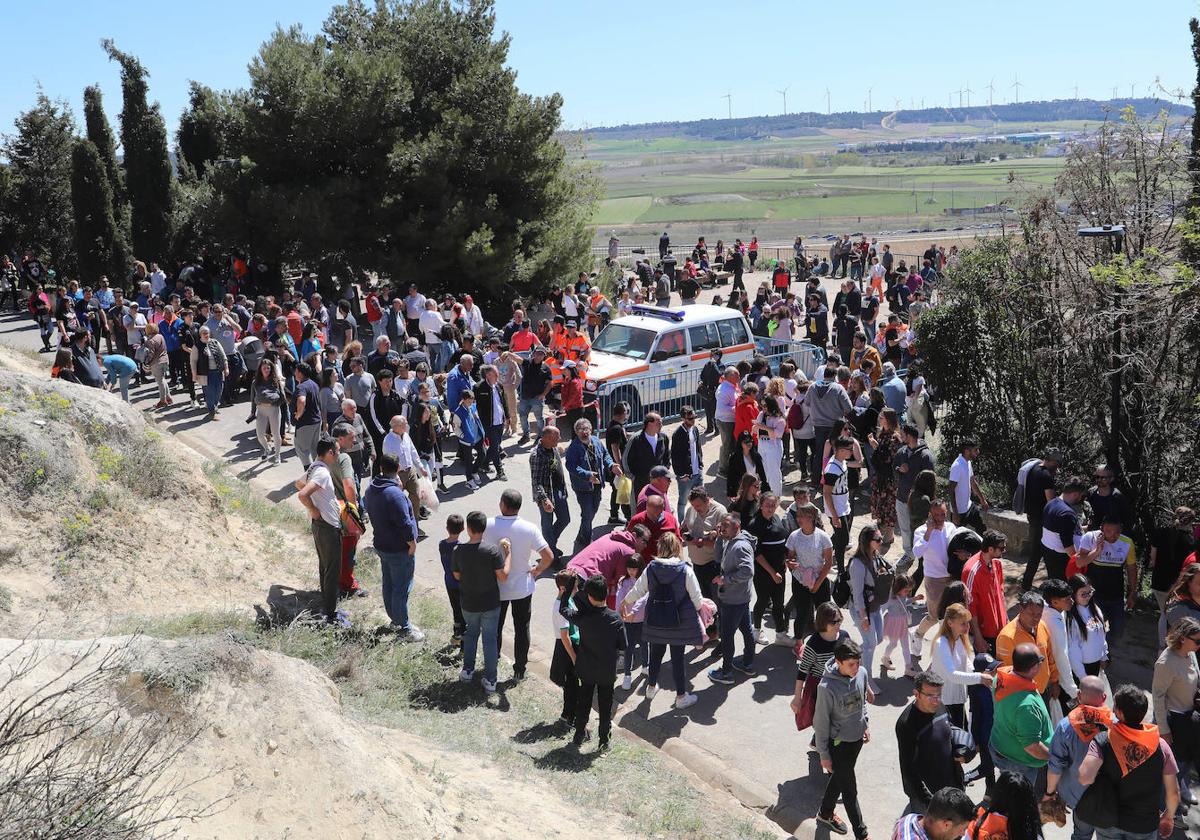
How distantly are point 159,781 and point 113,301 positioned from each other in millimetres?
18975

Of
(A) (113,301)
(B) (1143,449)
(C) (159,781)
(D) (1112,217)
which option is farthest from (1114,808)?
(A) (113,301)

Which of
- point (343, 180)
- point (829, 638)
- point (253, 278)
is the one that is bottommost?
point (829, 638)

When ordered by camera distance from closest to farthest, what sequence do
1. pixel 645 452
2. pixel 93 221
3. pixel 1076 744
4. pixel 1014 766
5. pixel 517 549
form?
pixel 1076 744, pixel 1014 766, pixel 517 549, pixel 645 452, pixel 93 221

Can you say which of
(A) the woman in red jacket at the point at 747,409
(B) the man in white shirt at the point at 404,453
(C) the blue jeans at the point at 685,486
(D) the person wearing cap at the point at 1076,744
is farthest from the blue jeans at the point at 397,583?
(D) the person wearing cap at the point at 1076,744

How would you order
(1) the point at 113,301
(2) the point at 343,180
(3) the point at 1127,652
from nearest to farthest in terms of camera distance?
(3) the point at 1127,652, (1) the point at 113,301, (2) the point at 343,180

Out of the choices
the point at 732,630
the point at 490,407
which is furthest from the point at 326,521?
the point at 490,407

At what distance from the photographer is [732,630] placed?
920cm

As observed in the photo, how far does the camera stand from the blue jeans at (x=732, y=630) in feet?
30.0

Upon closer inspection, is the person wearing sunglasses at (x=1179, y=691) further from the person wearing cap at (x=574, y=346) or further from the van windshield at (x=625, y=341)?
the van windshield at (x=625, y=341)

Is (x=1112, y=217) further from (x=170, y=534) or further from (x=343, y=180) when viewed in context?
(x=343, y=180)

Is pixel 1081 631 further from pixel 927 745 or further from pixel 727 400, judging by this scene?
pixel 727 400

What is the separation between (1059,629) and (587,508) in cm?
542

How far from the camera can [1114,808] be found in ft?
20.4

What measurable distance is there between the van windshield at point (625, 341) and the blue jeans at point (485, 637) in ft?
31.0
